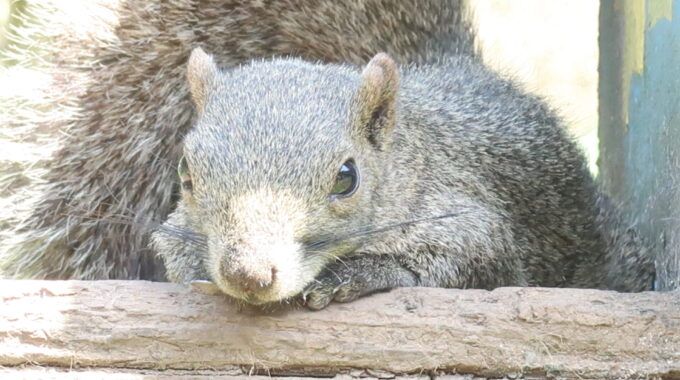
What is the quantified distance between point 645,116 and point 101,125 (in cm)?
221

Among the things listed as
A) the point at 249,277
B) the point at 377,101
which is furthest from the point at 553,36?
the point at 249,277

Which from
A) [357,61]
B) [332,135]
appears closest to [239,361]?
[332,135]

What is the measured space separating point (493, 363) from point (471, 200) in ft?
2.83

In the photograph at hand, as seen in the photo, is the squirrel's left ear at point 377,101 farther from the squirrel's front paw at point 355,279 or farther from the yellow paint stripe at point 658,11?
the yellow paint stripe at point 658,11

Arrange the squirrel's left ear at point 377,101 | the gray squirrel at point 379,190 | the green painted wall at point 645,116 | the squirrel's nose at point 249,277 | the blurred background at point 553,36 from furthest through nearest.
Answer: the blurred background at point 553,36 < the green painted wall at point 645,116 < the squirrel's left ear at point 377,101 < the gray squirrel at point 379,190 < the squirrel's nose at point 249,277

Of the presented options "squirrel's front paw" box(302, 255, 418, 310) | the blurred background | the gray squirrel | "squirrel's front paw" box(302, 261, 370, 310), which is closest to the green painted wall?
the gray squirrel

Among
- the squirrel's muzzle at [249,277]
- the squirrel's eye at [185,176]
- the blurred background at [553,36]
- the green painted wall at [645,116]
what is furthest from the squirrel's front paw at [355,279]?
the blurred background at [553,36]

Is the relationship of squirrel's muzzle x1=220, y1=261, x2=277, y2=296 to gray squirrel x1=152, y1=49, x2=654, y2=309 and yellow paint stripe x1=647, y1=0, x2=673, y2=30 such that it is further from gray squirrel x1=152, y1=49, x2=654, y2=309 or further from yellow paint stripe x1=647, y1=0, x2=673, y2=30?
yellow paint stripe x1=647, y1=0, x2=673, y2=30

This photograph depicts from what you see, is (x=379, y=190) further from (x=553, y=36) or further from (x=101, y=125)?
(x=553, y=36)

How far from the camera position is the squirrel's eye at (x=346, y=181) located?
9.95 ft

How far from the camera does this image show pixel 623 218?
4289 mm

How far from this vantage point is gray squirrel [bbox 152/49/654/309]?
2.83m

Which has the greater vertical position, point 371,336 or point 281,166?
point 281,166

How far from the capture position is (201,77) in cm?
339
